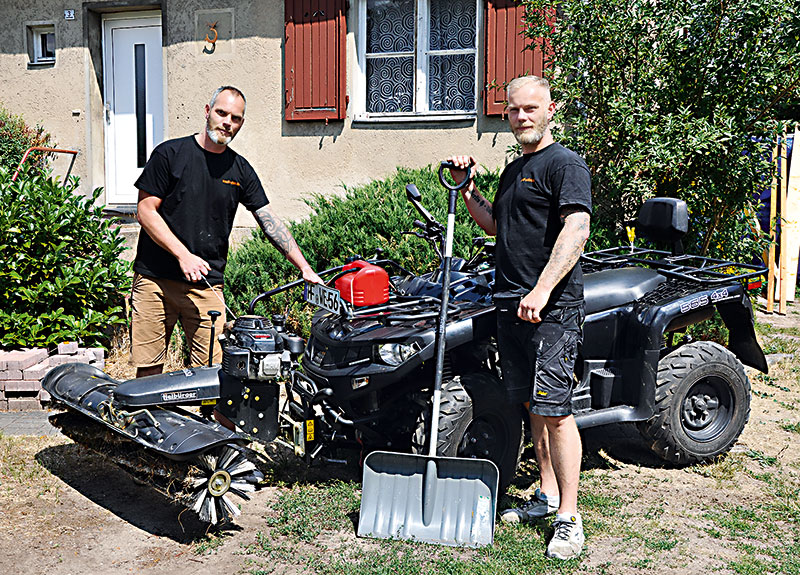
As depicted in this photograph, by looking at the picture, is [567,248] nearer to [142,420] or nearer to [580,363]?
[580,363]

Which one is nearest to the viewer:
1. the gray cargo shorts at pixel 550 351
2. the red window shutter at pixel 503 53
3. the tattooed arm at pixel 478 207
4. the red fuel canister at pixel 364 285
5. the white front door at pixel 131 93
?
the gray cargo shorts at pixel 550 351

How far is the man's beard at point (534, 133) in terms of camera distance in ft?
12.7

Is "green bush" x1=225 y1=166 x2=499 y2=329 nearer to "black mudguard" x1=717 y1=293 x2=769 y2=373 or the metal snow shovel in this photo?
"black mudguard" x1=717 y1=293 x2=769 y2=373

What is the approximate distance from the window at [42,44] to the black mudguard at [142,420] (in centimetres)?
762

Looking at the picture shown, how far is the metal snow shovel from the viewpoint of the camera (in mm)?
3871

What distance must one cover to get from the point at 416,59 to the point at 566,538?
6790mm

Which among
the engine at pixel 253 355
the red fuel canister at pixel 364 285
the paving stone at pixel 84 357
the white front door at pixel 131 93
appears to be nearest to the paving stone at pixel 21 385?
the paving stone at pixel 84 357

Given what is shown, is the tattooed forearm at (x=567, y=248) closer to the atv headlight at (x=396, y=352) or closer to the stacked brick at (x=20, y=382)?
the atv headlight at (x=396, y=352)

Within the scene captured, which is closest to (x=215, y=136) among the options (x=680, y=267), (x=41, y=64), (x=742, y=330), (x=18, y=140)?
(x=680, y=267)

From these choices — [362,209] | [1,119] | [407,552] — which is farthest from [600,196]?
[1,119]

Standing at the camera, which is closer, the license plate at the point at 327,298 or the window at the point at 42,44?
the license plate at the point at 327,298

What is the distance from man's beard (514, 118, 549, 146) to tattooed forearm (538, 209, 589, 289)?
15.9 inches

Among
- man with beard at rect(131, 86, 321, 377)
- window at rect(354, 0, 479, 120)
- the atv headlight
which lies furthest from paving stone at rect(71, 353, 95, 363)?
window at rect(354, 0, 479, 120)

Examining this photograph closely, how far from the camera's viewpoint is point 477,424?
4.29 meters
